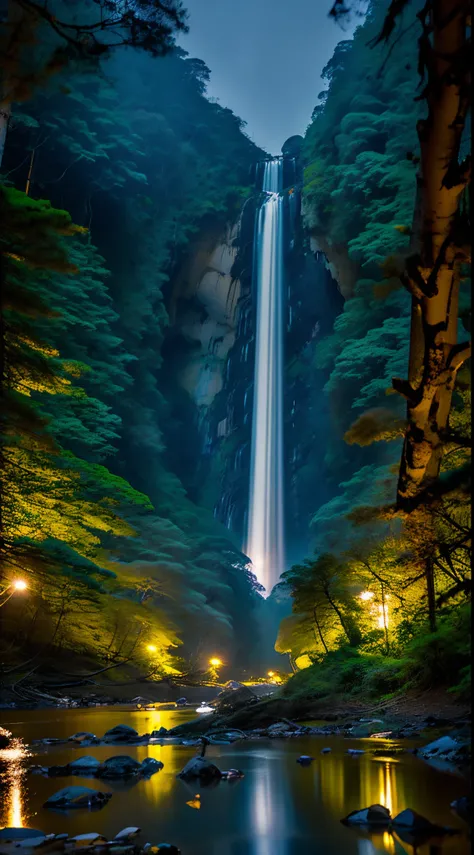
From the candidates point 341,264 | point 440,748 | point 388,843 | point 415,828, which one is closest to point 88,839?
point 388,843

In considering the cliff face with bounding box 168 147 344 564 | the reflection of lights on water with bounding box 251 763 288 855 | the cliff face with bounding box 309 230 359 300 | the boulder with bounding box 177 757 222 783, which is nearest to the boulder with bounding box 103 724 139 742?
the boulder with bounding box 177 757 222 783

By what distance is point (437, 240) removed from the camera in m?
4.20

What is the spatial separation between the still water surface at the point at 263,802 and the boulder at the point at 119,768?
210mm

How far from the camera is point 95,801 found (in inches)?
174

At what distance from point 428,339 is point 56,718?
10.1 metres

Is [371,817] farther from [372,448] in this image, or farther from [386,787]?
[372,448]

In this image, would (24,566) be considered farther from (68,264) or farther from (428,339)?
(428,339)

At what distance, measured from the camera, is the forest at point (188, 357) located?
448 cm

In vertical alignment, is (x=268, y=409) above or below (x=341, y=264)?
below

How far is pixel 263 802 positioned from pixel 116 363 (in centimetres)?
2510

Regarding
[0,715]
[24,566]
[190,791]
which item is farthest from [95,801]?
[0,715]

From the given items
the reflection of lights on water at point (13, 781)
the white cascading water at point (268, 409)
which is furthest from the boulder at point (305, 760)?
the white cascading water at point (268, 409)

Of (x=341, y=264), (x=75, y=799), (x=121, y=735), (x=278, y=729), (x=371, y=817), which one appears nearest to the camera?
(x=371, y=817)

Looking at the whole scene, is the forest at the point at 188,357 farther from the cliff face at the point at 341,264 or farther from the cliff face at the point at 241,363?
the cliff face at the point at 241,363
